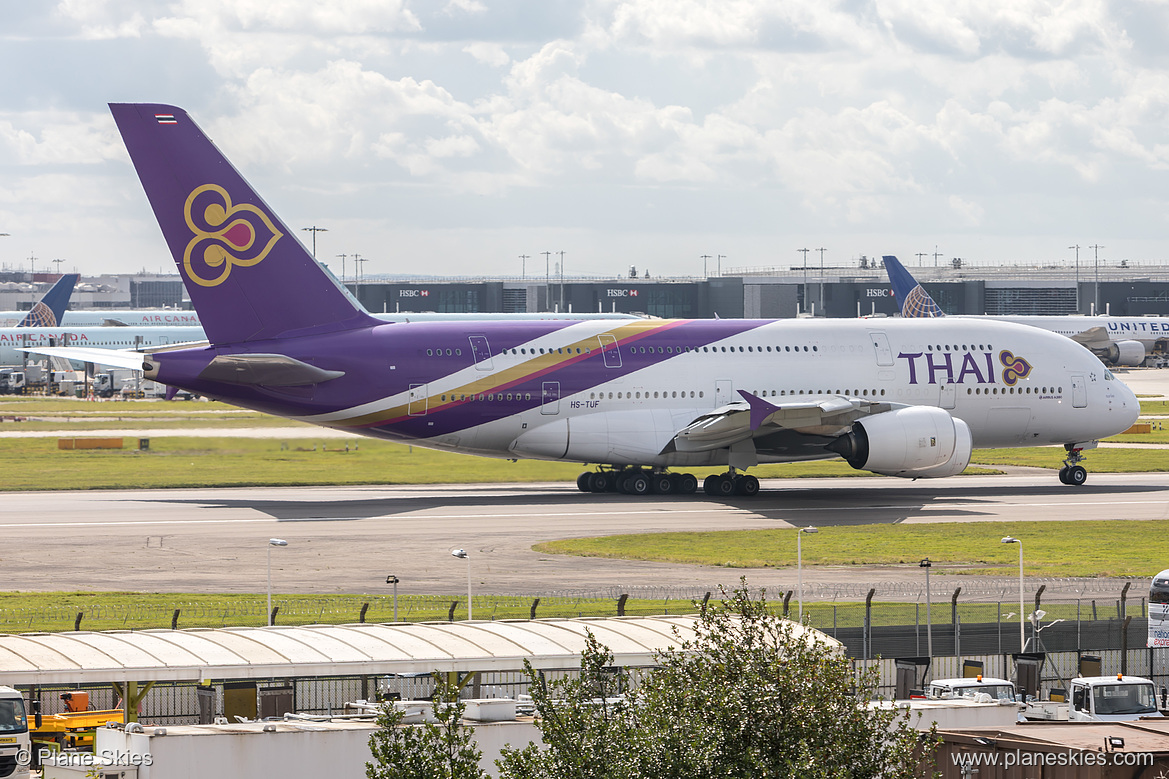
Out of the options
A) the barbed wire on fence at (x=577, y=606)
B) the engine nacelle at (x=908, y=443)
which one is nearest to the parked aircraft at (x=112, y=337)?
the engine nacelle at (x=908, y=443)

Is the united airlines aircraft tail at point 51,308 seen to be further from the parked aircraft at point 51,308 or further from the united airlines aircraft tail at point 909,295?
the united airlines aircraft tail at point 909,295

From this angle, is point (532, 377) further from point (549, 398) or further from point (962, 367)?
point (962, 367)

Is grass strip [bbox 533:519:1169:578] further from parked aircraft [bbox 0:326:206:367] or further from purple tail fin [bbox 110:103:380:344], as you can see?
parked aircraft [bbox 0:326:206:367]

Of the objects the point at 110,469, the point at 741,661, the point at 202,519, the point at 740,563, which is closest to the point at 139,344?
the point at 110,469

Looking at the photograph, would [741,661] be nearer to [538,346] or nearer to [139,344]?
[538,346]

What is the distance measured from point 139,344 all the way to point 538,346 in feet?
319

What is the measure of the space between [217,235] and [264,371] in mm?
4744

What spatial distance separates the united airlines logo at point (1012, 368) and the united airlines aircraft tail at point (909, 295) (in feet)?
325

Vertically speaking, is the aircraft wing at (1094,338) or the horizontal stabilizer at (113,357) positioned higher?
the aircraft wing at (1094,338)

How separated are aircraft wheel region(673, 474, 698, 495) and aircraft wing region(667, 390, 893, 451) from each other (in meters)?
2.64

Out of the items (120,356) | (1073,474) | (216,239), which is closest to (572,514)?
(216,239)

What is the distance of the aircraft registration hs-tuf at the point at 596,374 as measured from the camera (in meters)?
49.5

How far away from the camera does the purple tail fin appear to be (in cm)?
4878

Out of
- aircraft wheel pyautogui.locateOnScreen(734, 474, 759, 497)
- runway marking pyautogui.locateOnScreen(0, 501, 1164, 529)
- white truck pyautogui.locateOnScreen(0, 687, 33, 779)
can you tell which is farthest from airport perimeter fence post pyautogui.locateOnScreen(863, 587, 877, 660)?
aircraft wheel pyautogui.locateOnScreen(734, 474, 759, 497)
